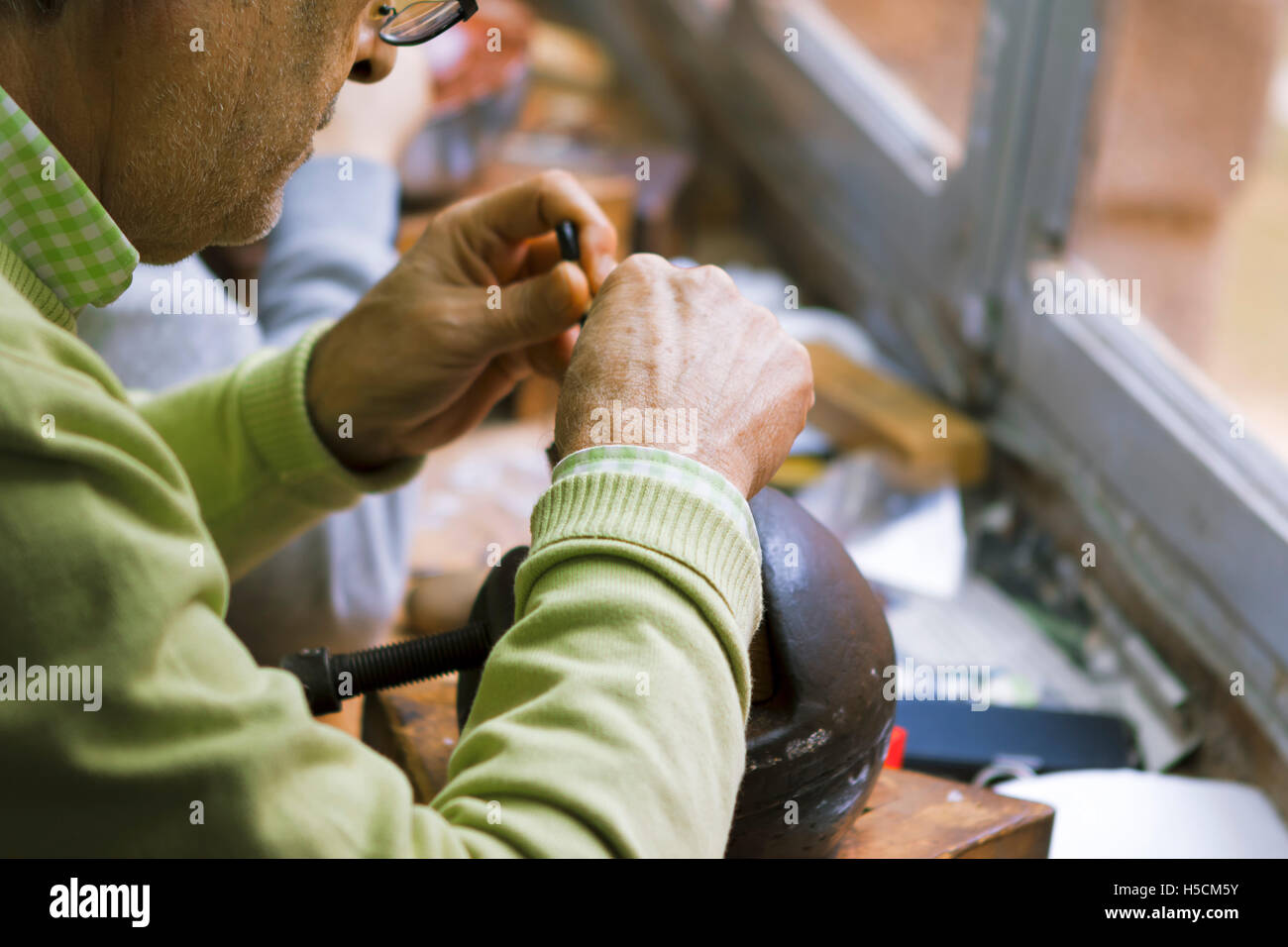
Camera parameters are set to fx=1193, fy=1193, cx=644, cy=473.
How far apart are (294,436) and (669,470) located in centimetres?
48

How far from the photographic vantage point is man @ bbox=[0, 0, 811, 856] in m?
0.50

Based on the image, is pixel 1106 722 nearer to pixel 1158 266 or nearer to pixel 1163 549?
pixel 1163 549

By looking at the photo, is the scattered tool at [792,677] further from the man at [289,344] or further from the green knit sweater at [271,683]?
the man at [289,344]

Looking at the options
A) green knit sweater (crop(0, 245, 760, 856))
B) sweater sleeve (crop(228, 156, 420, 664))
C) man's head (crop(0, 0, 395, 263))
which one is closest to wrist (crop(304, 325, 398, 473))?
sweater sleeve (crop(228, 156, 420, 664))

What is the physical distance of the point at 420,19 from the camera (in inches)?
33.3

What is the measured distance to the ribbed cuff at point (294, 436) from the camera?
999 mm

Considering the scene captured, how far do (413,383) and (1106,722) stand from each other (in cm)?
72

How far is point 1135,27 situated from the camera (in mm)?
1325

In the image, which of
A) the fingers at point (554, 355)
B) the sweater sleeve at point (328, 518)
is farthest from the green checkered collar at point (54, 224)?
the sweater sleeve at point (328, 518)

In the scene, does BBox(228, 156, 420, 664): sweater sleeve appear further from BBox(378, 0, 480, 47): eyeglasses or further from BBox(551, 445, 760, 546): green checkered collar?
BBox(551, 445, 760, 546): green checkered collar

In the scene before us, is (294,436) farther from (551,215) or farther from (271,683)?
(271,683)

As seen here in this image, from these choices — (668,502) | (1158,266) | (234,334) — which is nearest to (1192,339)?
(1158,266)

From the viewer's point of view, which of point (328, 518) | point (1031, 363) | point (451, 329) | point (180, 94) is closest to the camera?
point (180, 94)

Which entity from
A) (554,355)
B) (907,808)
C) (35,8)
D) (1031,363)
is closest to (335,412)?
(554,355)
